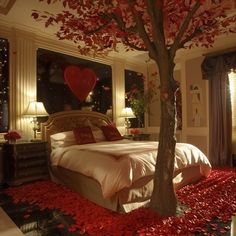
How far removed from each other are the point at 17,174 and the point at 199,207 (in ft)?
8.80

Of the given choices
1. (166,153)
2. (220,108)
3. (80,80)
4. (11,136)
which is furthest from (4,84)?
(220,108)

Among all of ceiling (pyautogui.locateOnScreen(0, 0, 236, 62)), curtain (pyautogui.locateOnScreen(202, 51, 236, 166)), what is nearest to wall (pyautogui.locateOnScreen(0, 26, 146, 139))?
ceiling (pyautogui.locateOnScreen(0, 0, 236, 62))

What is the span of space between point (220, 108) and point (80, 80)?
10.1 feet

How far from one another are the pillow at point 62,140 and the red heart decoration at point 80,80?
106 centimetres

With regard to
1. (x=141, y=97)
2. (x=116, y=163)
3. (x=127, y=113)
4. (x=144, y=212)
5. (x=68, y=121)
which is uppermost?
(x=141, y=97)

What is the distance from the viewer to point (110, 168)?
2.69 metres

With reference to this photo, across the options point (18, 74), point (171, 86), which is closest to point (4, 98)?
point (18, 74)

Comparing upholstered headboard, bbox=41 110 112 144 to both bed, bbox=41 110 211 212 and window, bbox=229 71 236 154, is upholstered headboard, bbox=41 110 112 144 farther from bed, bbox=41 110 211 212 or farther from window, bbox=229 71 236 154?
window, bbox=229 71 236 154

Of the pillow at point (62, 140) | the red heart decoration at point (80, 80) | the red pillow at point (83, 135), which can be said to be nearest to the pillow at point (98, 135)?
the red pillow at point (83, 135)

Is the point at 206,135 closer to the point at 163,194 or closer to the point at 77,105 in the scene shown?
the point at 77,105

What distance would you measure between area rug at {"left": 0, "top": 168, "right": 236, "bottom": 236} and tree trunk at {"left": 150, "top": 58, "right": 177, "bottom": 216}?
0.13m

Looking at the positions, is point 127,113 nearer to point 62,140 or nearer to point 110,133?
point 110,133

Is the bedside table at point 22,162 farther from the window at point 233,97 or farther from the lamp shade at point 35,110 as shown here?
the window at point 233,97

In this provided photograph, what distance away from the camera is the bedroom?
4152 mm
